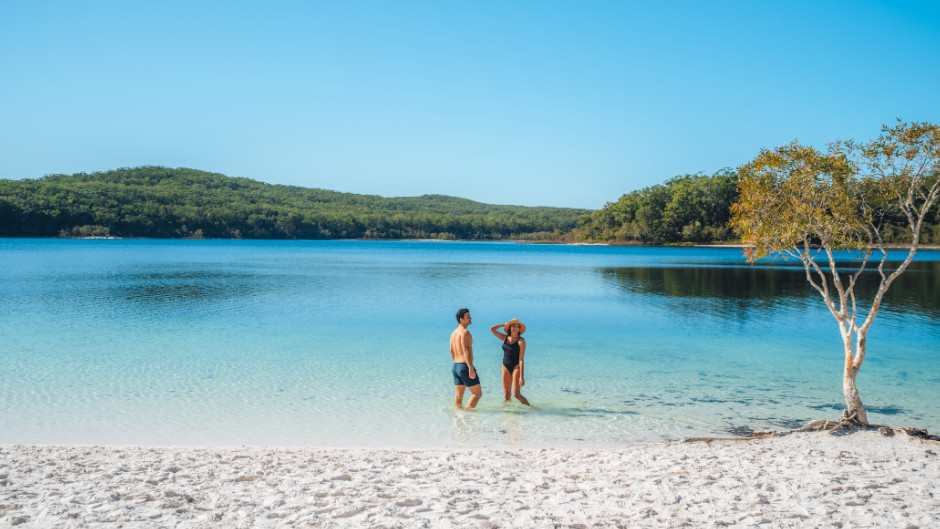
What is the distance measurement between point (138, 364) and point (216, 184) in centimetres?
19641

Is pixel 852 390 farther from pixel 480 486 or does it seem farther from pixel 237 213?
pixel 237 213

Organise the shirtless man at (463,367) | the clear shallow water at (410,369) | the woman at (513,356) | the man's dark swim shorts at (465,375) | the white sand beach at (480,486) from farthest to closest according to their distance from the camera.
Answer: the woman at (513,356)
the man's dark swim shorts at (465,375)
the shirtless man at (463,367)
the clear shallow water at (410,369)
the white sand beach at (480,486)

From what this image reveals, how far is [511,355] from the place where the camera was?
1014 centimetres

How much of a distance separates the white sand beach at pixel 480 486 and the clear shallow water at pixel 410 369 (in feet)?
4.36

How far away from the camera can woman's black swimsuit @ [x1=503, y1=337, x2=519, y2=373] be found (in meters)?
10.1

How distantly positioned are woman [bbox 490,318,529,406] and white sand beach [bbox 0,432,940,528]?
2576 mm

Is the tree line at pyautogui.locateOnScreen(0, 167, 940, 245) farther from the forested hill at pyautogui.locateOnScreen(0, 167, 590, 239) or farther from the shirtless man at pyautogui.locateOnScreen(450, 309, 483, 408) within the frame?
the shirtless man at pyautogui.locateOnScreen(450, 309, 483, 408)

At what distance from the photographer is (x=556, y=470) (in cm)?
660

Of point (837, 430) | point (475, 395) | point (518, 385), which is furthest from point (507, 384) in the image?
point (837, 430)

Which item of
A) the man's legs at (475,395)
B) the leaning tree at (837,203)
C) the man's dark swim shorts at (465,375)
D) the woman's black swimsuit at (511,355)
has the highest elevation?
the leaning tree at (837,203)

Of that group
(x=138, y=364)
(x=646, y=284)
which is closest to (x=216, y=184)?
(x=646, y=284)

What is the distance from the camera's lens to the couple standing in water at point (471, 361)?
31.7 ft

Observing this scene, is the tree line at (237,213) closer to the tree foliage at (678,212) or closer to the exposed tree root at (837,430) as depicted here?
the tree foliage at (678,212)

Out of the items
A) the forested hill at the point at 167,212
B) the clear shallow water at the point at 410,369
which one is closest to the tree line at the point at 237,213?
the forested hill at the point at 167,212
